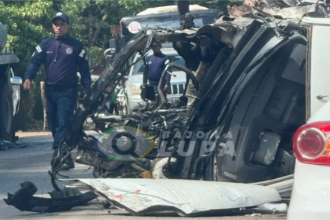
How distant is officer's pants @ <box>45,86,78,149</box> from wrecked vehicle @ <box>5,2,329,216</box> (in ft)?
7.77

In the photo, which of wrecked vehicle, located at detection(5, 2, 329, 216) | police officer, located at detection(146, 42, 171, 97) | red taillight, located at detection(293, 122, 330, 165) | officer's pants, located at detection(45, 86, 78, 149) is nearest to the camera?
red taillight, located at detection(293, 122, 330, 165)

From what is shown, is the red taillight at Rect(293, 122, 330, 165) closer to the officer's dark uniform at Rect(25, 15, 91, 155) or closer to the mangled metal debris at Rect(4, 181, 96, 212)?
the mangled metal debris at Rect(4, 181, 96, 212)

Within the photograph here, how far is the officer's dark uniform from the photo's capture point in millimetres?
10445

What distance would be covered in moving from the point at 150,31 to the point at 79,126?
113cm

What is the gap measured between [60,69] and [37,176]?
1.36m

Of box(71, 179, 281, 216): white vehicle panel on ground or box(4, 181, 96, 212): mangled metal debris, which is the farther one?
box(4, 181, 96, 212): mangled metal debris

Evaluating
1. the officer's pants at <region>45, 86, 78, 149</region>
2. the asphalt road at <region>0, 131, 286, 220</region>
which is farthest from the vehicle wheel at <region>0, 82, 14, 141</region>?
the officer's pants at <region>45, 86, 78, 149</region>

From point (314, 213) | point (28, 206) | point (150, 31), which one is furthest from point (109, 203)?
point (314, 213)

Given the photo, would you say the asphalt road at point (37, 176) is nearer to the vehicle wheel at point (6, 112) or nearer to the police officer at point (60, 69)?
the vehicle wheel at point (6, 112)

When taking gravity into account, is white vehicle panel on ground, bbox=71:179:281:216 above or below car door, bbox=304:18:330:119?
below

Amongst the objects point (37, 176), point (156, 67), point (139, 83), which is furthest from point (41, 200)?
point (139, 83)

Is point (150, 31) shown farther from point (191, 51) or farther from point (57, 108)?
point (57, 108)

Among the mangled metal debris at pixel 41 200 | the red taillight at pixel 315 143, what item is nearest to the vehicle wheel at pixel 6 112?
the mangled metal debris at pixel 41 200

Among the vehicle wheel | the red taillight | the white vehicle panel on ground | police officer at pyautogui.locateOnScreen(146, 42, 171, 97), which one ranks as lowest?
the vehicle wheel
